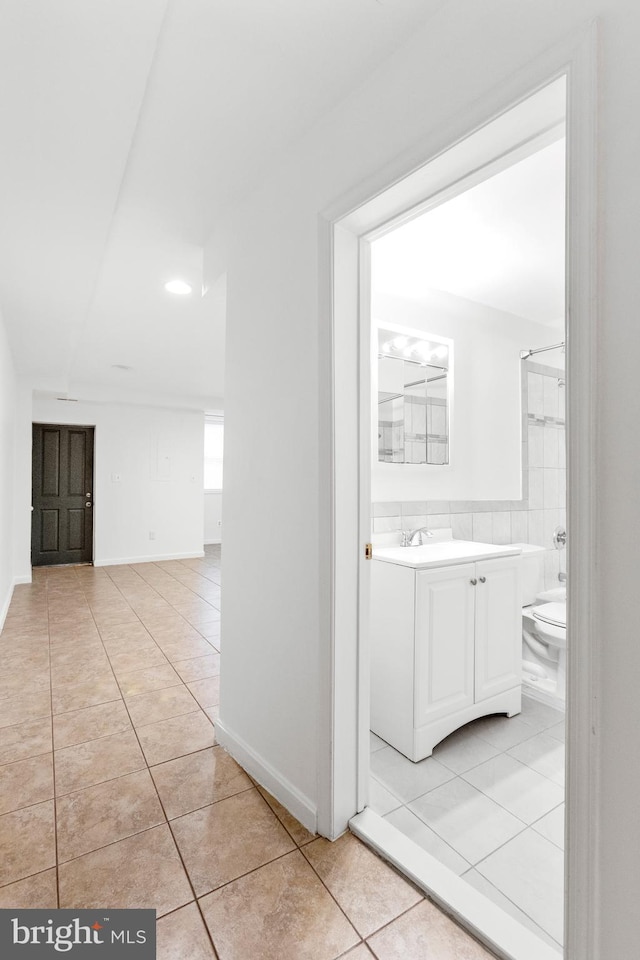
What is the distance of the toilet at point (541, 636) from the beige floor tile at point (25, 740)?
258 centimetres

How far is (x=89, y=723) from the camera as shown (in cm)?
233

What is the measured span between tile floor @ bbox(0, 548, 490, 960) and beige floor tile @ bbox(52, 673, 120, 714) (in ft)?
0.04

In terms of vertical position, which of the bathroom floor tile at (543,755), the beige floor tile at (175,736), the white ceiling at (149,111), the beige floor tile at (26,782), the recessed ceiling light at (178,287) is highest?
the recessed ceiling light at (178,287)

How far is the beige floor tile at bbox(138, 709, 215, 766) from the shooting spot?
81.1 inches

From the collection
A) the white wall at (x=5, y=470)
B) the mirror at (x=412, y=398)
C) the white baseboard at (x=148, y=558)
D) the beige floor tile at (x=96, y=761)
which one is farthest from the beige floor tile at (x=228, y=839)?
the white baseboard at (x=148, y=558)

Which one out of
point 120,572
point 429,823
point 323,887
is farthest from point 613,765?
point 120,572

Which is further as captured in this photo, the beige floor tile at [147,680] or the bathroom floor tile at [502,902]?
the beige floor tile at [147,680]

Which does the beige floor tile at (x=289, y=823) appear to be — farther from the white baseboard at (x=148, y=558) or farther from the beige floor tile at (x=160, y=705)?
the white baseboard at (x=148, y=558)

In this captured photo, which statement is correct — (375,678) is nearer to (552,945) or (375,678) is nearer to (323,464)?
(552,945)

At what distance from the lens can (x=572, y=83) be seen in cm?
89

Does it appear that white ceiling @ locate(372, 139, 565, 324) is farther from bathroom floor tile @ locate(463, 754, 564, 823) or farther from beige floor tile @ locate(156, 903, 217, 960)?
beige floor tile @ locate(156, 903, 217, 960)

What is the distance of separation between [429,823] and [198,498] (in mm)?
6303

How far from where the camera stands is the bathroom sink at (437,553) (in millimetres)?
2107

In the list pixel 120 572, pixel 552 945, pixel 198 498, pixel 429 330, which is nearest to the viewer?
pixel 552 945
